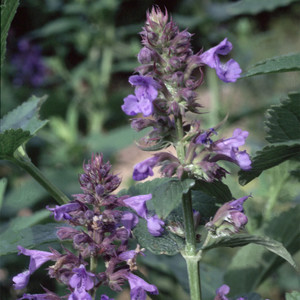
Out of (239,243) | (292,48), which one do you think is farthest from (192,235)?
(292,48)

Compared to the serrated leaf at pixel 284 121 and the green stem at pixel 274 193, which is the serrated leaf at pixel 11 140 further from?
the green stem at pixel 274 193

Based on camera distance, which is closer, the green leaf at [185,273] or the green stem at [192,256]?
the green stem at [192,256]

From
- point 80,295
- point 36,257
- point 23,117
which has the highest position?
point 23,117

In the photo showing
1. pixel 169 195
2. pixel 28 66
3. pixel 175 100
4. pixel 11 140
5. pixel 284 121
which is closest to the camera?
pixel 169 195

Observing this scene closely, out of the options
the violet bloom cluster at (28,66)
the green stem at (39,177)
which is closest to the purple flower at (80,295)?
the green stem at (39,177)

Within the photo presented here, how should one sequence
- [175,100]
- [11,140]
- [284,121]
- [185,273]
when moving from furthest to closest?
[185,273], [11,140], [284,121], [175,100]

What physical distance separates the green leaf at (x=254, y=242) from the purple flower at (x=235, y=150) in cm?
13

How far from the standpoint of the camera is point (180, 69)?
98 cm

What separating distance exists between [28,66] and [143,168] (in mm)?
3851

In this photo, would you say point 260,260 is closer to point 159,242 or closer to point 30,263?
point 159,242

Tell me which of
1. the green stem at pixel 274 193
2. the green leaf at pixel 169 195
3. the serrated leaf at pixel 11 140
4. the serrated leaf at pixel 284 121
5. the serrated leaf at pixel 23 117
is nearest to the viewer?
the green leaf at pixel 169 195

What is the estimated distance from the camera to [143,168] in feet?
3.15

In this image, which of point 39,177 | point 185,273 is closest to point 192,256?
point 39,177

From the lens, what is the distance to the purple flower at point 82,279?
93 centimetres
